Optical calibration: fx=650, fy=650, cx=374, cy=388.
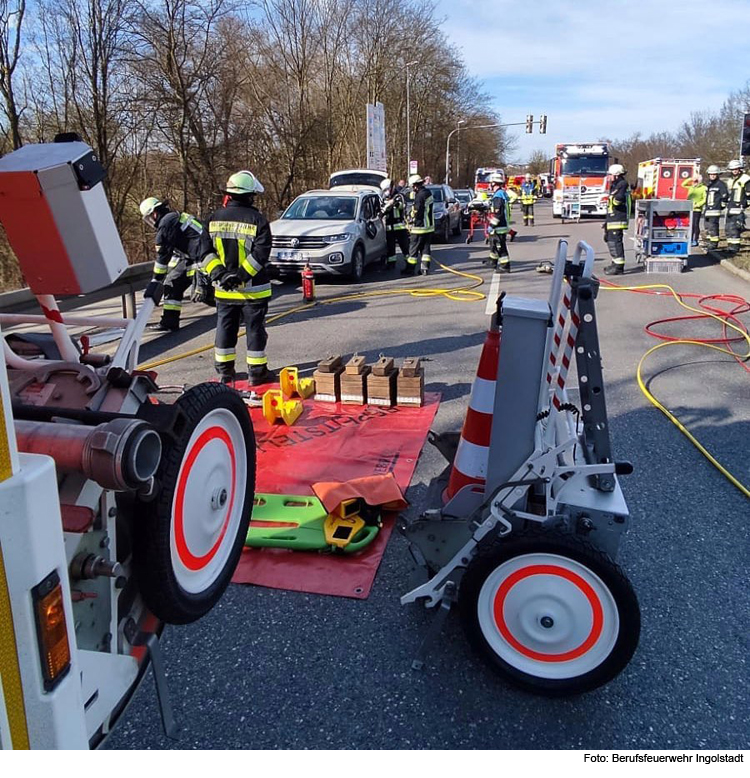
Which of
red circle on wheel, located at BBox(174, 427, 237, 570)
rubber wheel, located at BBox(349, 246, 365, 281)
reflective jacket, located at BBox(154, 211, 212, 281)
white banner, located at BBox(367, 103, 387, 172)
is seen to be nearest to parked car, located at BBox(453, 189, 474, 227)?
white banner, located at BBox(367, 103, 387, 172)

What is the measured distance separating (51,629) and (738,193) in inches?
685

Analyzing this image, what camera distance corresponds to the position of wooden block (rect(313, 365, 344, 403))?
6.01m

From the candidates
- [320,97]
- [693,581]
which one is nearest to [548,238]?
[320,97]

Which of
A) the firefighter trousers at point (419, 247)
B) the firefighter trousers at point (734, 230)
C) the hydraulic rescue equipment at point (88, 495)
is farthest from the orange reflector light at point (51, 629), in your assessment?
the firefighter trousers at point (734, 230)

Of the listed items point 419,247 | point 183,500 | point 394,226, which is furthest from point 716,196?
point 183,500

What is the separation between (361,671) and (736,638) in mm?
1673

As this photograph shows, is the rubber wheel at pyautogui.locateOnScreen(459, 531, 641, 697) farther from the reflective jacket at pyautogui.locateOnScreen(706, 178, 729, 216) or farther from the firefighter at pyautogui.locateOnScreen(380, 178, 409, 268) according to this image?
the reflective jacket at pyautogui.locateOnScreen(706, 178, 729, 216)

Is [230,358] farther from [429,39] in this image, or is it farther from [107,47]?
[429,39]

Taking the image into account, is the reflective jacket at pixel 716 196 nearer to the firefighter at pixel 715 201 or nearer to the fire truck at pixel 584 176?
the firefighter at pixel 715 201

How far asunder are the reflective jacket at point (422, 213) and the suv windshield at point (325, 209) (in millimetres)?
1357

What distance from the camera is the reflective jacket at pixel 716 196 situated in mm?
15852

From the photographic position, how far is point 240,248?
6.07 m

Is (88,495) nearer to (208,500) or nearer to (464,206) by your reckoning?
(208,500)

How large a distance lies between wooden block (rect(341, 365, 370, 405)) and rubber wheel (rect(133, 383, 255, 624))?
3408mm
